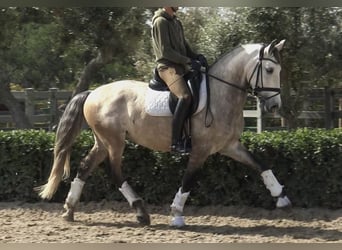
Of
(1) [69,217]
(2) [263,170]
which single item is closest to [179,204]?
(2) [263,170]

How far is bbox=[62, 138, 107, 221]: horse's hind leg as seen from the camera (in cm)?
639

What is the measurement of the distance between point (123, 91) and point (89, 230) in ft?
5.08

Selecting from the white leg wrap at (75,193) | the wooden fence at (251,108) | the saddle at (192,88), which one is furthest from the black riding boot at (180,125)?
the wooden fence at (251,108)

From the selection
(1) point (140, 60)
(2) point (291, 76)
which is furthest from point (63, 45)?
(2) point (291, 76)

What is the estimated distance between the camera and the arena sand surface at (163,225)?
18.0 ft

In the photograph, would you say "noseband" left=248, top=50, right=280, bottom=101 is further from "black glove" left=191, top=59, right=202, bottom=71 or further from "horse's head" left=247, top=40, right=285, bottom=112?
"black glove" left=191, top=59, right=202, bottom=71

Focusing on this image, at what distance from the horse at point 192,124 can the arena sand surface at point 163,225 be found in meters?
0.26

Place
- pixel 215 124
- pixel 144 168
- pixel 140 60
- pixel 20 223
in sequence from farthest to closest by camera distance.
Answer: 1. pixel 140 60
2. pixel 144 168
3. pixel 20 223
4. pixel 215 124

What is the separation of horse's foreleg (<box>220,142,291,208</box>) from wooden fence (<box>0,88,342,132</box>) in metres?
4.62

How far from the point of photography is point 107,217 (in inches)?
261

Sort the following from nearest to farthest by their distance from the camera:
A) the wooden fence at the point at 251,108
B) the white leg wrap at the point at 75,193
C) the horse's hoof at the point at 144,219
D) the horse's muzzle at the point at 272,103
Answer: the horse's muzzle at the point at 272,103
the horse's hoof at the point at 144,219
the white leg wrap at the point at 75,193
the wooden fence at the point at 251,108

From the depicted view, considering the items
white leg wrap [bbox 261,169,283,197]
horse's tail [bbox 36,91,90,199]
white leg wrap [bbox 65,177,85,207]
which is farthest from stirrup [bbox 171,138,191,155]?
horse's tail [bbox 36,91,90,199]

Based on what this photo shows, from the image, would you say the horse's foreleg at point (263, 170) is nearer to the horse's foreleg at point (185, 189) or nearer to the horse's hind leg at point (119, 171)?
the horse's foreleg at point (185, 189)

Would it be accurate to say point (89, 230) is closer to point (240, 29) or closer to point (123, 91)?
point (123, 91)
